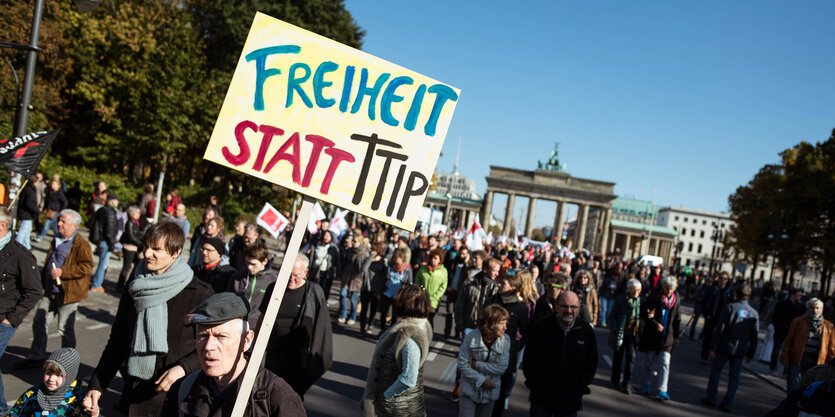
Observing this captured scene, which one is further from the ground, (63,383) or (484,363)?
(484,363)

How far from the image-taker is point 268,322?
2.23 metres

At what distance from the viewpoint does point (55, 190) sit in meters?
13.5

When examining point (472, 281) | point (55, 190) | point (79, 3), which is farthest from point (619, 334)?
point (55, 190)

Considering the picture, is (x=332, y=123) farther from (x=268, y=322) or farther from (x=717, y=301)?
(x=717, y=301)

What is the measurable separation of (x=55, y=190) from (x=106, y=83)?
1318cm

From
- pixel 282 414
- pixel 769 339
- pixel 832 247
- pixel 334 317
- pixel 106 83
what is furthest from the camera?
pixel 832 247

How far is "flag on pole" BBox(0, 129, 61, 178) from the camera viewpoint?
6.54 metres

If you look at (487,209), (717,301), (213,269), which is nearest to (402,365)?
(213,269)

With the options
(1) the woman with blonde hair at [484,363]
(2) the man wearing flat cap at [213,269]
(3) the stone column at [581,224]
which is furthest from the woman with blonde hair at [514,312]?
(3) the stone column at [581,224]

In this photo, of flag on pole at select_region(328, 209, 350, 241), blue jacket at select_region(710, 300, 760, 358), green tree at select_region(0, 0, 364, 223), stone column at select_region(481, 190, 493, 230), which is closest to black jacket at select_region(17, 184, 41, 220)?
flag on pole at select_region(328, 209, 350, 241)

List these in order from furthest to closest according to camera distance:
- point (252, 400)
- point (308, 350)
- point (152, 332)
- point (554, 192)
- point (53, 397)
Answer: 1. point (554, 192)
2. point (308, 350)
3. point (53, 397)
4. point (152, 332)
5. point (252, 400)

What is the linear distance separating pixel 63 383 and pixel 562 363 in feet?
10.9

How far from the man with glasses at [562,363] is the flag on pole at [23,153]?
20.2ft

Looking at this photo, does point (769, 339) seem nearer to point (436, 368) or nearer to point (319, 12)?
point (436, 368)
